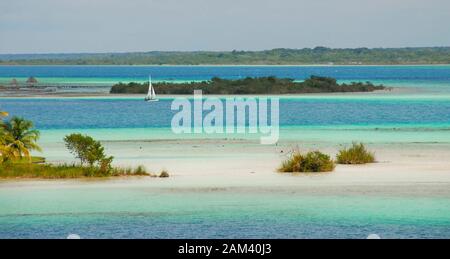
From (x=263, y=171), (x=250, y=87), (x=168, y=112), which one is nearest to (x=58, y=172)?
(x=263, y=171)

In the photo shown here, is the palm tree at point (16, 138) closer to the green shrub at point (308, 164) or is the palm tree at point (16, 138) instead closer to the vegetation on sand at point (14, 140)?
the vegetation on sand at point (14, 140)

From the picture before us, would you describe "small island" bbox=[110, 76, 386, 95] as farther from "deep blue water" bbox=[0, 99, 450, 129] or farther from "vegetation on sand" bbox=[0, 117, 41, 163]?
"vegetation on sand" bbox=[0, 117, 41, 163]

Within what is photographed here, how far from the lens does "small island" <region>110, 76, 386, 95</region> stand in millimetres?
78500

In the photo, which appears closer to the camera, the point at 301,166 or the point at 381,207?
the point at 381,207

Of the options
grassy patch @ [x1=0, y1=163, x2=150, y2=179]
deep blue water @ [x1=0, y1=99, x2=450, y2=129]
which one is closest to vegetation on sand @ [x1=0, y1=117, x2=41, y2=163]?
grassy patch @ [x1=0, y1=163, x2=150, y2=179]

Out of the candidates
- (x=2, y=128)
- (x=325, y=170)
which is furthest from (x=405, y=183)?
(x=2, y=128)

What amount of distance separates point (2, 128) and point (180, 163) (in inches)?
206

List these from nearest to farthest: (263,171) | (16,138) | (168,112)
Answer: (16,138) → (263,171) → (168,112)

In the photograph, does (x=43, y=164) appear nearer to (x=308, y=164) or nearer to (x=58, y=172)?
(x=58, y=172)

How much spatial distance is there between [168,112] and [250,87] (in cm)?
2242

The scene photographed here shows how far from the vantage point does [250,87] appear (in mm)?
79188

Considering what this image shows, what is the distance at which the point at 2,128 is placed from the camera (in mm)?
26344

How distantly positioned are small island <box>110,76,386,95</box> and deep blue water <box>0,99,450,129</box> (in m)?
8.07
